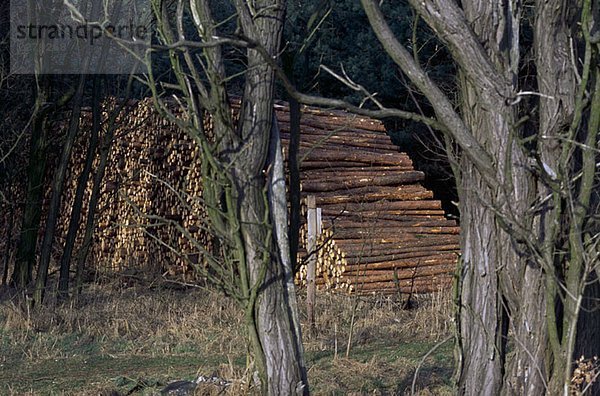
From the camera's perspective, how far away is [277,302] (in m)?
6.30

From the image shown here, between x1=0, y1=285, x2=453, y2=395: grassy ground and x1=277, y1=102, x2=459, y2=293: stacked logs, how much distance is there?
846 mm

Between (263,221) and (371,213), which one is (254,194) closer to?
(263,221)

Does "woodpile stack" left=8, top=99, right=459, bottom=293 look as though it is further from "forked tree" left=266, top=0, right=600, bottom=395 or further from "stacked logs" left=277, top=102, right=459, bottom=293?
"forked tree" left=266, top=0, right=600, bottom=395

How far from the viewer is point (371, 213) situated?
14.2 metres

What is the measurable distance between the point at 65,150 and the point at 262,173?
618 cm

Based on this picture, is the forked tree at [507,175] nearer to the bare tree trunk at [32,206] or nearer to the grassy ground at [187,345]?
the grassy ground at [187,345]

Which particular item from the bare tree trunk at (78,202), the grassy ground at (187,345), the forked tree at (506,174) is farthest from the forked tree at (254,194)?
the bare tree trunk at (78,202)

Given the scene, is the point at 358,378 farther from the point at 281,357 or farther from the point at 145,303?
the point at 145,303

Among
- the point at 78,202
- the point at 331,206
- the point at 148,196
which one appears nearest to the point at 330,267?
the point at 331,206

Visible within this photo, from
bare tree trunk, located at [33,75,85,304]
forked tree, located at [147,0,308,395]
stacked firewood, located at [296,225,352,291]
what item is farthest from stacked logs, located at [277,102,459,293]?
forked tree, located at [147,0,308,395]

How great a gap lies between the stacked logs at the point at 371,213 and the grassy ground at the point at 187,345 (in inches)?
33.3

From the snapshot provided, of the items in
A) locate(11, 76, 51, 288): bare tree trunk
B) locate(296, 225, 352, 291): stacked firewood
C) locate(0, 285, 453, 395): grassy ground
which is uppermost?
locate(11, 76, 51, 288): bare tree trunk

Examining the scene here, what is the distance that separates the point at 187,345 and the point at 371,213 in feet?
17.2

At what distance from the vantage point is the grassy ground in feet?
25.1
